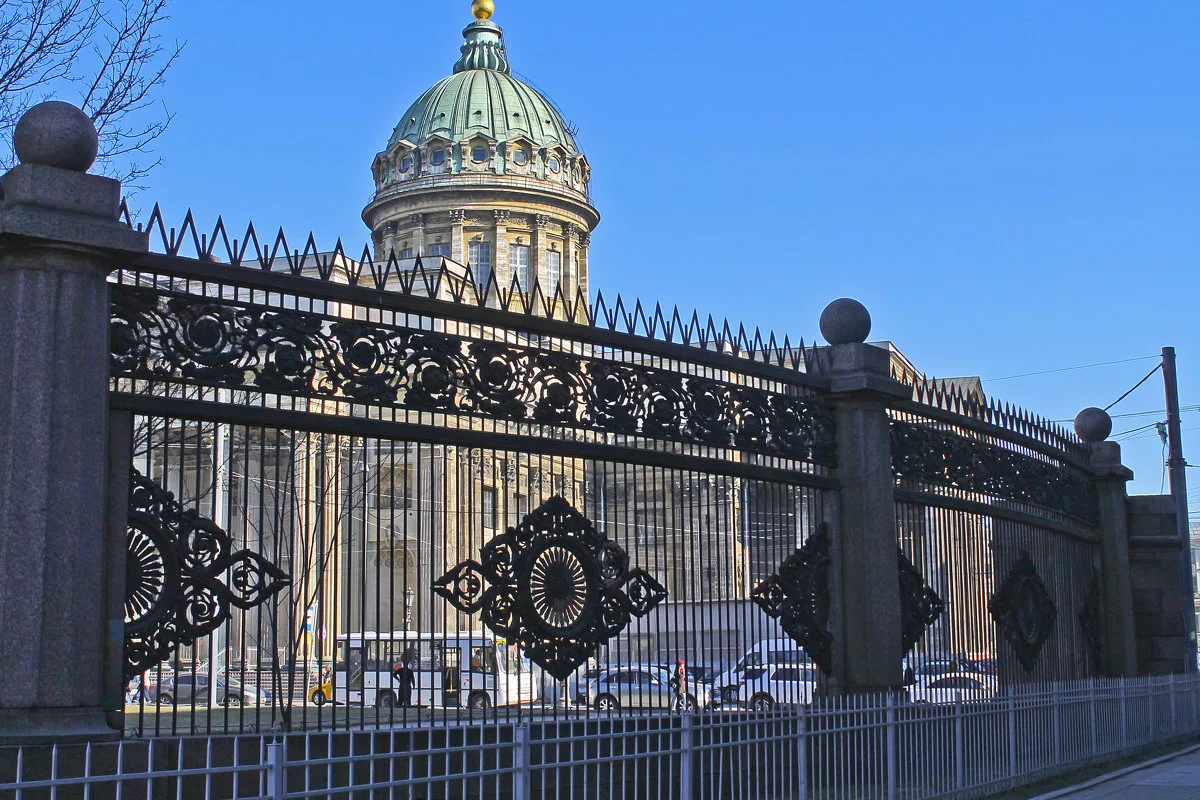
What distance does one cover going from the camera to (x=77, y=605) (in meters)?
7.53

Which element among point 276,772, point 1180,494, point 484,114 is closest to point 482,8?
point 484,114

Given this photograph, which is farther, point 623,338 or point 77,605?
→ point 623,338

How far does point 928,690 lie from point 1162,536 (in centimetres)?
720

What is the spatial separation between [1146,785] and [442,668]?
7341mm

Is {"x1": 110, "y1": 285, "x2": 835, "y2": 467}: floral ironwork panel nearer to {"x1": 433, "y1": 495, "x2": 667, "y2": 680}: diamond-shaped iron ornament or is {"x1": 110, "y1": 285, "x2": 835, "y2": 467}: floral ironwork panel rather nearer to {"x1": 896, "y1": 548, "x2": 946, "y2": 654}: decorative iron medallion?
{"x1": 433, "y1": 495, "x2": 667, "y2": 680}: diamond-shaped iron ornament

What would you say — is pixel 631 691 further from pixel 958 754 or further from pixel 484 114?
pixel 484 114

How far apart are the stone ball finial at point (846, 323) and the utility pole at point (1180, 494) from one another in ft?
27.7

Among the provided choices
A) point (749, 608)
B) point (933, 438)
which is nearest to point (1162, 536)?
point (933, 438)

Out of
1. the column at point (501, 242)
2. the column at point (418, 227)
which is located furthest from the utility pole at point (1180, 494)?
the column at point (418, 227)

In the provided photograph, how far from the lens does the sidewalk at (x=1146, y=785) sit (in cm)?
1202

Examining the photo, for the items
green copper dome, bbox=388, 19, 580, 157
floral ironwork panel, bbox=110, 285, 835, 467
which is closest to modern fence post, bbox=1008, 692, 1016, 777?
floral ironwork panel, bbox=110, 285, 835, 467

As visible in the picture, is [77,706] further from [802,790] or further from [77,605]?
[802,790]

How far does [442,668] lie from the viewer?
886 cm

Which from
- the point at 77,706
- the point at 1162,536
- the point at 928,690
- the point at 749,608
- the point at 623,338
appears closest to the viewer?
the point at 77,706
